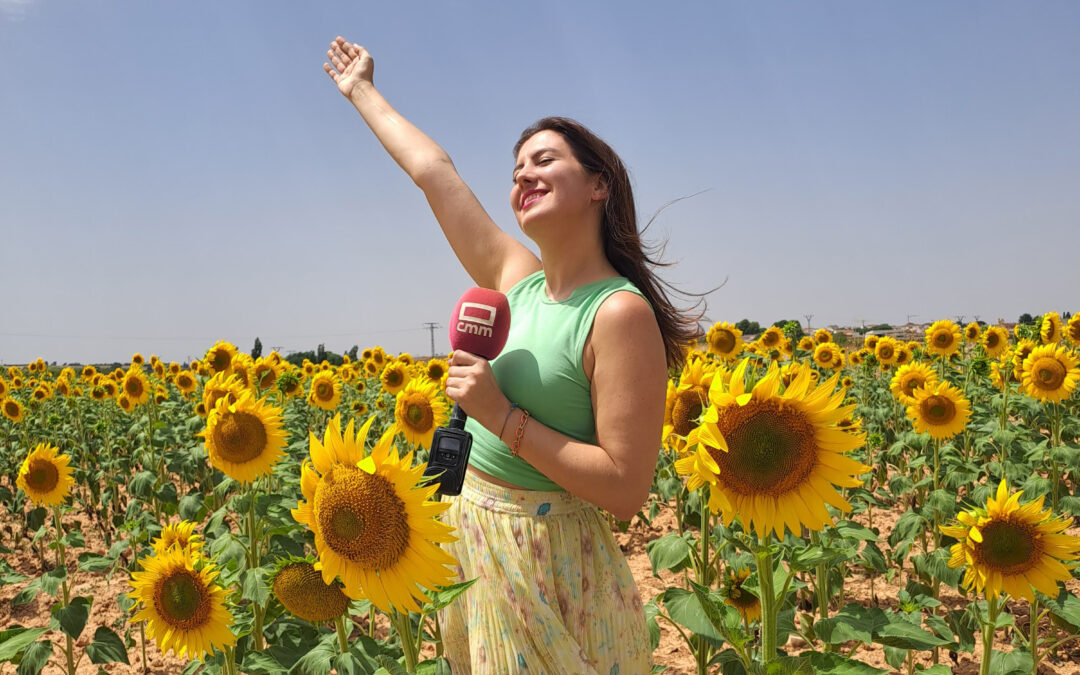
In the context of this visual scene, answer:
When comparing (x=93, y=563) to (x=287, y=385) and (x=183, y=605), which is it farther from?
(x=287, y=385)

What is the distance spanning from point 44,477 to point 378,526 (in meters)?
4.71

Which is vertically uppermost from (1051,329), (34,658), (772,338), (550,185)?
(772,338)

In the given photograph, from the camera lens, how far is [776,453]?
62.9 inches

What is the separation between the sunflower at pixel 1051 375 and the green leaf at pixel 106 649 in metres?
6.50

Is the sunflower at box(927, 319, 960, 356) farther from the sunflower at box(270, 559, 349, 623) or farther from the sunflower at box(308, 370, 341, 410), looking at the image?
the sunflower at box(270, 559, 349, 623)

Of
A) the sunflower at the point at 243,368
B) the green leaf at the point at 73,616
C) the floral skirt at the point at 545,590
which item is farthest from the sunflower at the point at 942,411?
the green leaf at the point at 73,616

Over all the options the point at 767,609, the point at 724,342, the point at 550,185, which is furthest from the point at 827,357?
the point at 550,185

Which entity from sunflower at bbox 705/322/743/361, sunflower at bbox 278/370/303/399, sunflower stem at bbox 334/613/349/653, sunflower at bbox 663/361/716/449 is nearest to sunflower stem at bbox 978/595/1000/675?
sunflower at bbox 663/361/716/449

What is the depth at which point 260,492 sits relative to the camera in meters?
3.97

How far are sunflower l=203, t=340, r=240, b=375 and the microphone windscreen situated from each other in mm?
A: 4908

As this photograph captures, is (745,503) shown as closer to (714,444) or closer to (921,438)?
(714,444)

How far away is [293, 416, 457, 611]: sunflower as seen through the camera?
4.60ft

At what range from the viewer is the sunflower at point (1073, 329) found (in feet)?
23.9

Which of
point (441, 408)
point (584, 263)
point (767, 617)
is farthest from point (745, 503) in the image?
point (441, 408)
